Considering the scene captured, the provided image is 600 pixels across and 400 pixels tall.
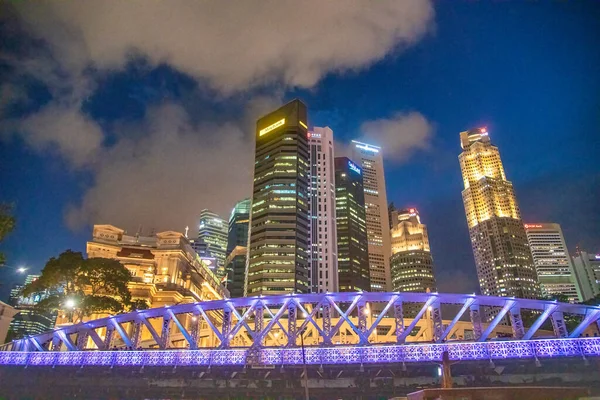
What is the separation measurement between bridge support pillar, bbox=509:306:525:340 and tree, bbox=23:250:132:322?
54149mm

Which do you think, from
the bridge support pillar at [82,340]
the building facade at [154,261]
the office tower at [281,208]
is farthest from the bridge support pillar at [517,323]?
the office tower at [281,208]

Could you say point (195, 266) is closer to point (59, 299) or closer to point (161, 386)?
point (59, 299)

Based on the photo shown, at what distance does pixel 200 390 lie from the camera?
46219mm

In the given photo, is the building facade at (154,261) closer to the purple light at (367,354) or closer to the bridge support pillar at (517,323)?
the purple light at (367,354)

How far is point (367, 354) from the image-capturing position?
40.9 m

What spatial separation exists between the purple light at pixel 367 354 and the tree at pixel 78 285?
1986 centimetres

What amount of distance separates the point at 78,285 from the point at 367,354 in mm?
46872

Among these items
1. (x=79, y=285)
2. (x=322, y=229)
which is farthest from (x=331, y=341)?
(x=322, y=229)

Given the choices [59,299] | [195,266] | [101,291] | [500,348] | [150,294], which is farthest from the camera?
[195,266]

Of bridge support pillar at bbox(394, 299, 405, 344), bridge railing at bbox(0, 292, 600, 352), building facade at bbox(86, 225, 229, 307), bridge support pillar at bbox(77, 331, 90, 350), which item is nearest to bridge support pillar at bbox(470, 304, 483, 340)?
bridge railing at bbox(0, 292, 600, 352)

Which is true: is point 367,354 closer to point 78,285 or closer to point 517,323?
point 517,323

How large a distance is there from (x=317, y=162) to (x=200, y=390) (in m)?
159

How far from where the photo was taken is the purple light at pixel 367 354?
39.0m

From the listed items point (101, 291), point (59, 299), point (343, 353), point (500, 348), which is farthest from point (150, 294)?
point (500, 348)
